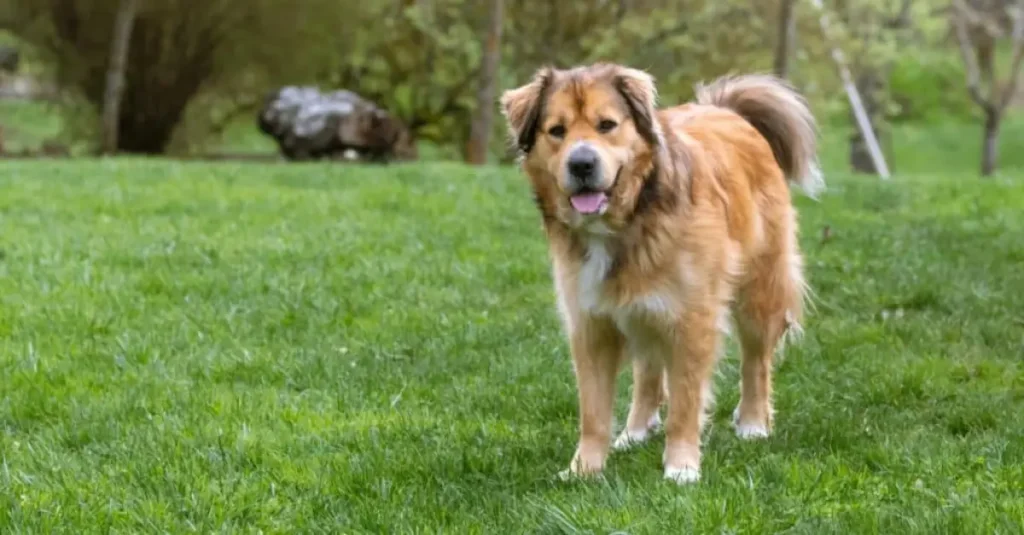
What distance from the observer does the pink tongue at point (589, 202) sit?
167 inches

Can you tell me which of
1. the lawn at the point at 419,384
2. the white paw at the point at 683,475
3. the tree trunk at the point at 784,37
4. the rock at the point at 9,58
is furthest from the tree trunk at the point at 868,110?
the white paw at the point at 683,475

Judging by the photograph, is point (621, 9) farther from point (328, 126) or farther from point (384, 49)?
point (328, 126)

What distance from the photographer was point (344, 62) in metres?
22.2

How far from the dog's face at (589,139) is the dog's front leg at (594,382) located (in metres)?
0.46

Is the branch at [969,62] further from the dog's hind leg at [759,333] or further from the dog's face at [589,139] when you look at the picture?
the dog's face at [589,139]

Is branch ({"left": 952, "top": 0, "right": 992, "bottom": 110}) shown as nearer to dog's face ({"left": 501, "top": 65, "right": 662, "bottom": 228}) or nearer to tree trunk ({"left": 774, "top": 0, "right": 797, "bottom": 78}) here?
tree trunk ({"left": 774, "top": 0, "right": 797, "bottom": 78})

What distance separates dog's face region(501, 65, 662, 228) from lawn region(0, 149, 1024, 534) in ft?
3.29

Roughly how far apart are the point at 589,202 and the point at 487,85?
13.5 metres

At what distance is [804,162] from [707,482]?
6.94 feet

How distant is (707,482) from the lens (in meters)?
4.11

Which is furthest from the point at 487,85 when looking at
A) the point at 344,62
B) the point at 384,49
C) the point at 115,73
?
the point at 115,73

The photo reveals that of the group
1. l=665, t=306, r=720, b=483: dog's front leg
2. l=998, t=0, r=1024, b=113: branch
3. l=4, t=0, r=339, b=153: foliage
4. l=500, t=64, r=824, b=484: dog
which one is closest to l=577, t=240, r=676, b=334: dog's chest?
l=500, t=64, r=824, b=484: dog

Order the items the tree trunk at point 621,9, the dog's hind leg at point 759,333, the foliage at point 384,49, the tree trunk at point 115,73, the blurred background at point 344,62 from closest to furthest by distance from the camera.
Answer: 1. the dog's hind leg at point 759,333
2. the tree trunk at point 115,73
3. the blurred background at point 344,62
4. the foliage at point 384,49
5. the tree trunk at point 621,9

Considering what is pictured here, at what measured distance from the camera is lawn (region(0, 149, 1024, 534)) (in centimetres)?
395
